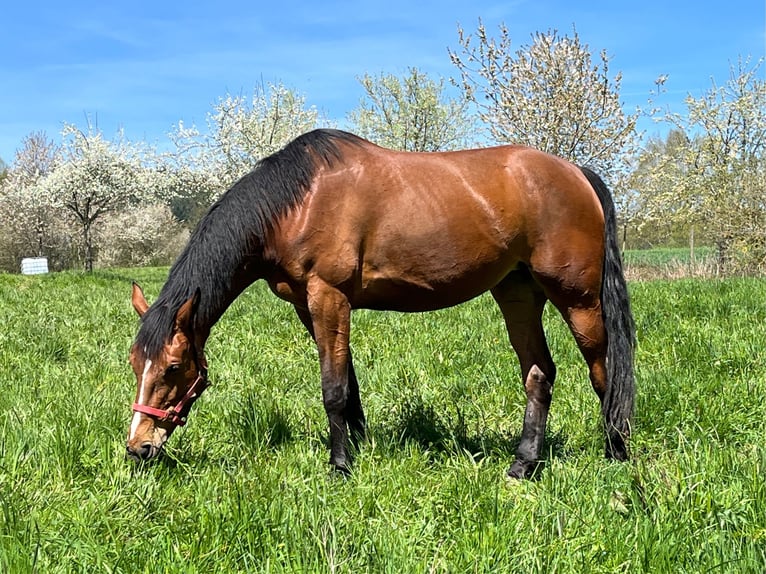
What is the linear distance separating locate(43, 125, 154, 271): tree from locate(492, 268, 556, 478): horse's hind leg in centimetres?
2758

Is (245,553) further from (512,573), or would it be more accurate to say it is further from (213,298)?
(213,298)

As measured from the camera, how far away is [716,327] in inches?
226

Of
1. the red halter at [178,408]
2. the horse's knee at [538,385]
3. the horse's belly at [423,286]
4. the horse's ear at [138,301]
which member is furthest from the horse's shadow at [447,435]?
the horse's ear at [138,301]

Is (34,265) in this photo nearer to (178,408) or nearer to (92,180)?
(92,180)

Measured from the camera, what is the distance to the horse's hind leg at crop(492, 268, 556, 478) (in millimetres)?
3553

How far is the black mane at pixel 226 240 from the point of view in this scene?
3.04 m

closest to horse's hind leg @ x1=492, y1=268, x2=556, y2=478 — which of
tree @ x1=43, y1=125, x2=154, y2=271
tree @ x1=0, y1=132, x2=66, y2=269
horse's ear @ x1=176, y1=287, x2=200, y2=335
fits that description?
horse's ear @ x1=176, y1=287, x2=200, y2=335

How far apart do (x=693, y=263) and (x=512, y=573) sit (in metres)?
16.4

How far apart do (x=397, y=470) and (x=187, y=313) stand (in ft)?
4.29

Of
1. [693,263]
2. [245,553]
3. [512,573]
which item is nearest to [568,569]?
[512,573]

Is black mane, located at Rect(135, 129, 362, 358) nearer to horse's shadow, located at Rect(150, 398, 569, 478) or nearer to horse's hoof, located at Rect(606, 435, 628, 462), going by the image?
horse's shadow, located at Rect(150, 398, 569, 478)

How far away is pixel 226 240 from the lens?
10.3 ft

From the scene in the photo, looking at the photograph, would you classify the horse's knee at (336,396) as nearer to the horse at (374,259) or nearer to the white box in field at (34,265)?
the horse at (374,259)

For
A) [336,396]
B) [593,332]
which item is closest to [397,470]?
[336,396]
